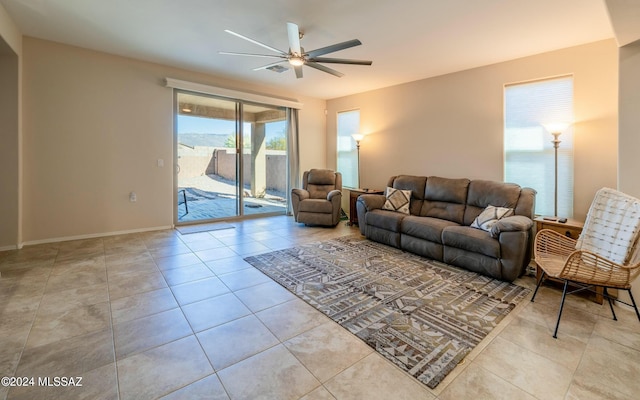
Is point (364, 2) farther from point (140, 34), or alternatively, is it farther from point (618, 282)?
point (618, 282)

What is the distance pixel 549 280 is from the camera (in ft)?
9.78

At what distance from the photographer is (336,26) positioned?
3.21 metres

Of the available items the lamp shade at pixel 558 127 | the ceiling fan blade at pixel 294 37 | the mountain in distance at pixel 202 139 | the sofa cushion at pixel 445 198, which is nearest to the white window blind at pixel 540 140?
the lamp shade at pixel 558 127

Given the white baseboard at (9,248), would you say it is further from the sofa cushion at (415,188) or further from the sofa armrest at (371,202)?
the sofa cushion at (415,188)

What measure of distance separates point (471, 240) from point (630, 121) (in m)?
1.63

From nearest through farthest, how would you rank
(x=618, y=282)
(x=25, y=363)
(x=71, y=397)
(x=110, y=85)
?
(x=71, y=397) → (x=25, y=363) → (x=618, y=282) → (x=110, y=85)

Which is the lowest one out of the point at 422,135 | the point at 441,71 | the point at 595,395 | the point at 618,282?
the point at 595,395

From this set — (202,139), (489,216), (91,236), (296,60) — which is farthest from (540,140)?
(91,236)

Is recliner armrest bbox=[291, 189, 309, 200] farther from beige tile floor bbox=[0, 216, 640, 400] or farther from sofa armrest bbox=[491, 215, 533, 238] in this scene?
sofa armrest bbox=[491, 215, 533, 238]

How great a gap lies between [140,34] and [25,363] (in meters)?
3.56

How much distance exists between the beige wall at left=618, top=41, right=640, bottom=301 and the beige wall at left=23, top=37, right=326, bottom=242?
551 cm

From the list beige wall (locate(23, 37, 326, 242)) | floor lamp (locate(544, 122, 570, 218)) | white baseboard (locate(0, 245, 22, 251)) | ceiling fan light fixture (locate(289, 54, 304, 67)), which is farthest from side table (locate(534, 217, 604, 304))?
white baseboard (locate(0, 245, 22, 251))

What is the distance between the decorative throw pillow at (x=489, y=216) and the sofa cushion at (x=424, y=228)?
0.29 meters

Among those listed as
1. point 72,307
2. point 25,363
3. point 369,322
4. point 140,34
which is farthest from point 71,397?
point 140,34
